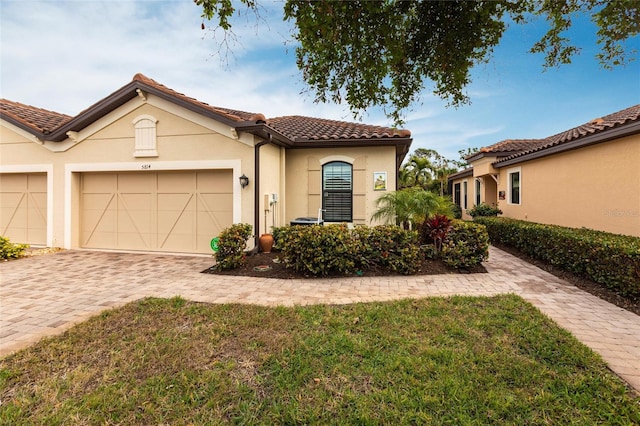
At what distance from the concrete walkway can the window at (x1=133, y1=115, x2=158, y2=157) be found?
3.32 meters

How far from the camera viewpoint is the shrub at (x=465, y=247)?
6906 millimetres

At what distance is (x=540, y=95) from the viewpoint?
9047mm

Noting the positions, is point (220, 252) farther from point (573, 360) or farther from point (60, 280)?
point (573, 360)

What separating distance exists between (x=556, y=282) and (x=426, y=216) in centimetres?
328

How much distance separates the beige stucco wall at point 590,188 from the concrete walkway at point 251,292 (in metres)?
2.60

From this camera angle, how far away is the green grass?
2398 millimetres

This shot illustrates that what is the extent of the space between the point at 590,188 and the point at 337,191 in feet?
23.7

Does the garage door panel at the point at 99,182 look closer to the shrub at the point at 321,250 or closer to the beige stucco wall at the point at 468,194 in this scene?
the shrub at the point at 321,250

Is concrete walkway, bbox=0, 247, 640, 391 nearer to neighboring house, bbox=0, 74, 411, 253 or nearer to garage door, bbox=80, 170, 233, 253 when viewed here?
garage door, bbox=80, 170, 233, 253

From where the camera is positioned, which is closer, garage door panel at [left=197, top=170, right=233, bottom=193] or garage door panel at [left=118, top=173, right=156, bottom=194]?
garage door panel at [left=197, top=170, right=233, bottom=193]

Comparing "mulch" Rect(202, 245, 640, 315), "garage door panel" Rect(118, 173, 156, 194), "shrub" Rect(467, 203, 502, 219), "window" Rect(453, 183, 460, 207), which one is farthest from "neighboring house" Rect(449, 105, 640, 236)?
"garage door panel" Rect(118, 173, 156, 194)

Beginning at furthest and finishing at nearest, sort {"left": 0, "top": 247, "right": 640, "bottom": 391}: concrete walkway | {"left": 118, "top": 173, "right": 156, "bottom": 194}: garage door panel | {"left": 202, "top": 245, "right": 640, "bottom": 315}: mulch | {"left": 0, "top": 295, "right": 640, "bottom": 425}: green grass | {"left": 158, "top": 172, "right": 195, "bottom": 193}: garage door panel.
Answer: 1. {"left": 118, "top": 173, "right": 156, "bottom": 194}: garage door panel
2. {"left": 158, "top": 172, "right": 195, "bottom": 193}: garage door panel
3. {"left": 202, "top": 245, "right": 640, "bottom": 315}: mulch
4. {"left": 0, "top": 247, "right": 640, "bottom": 391}: concrete walkway
5. {"left": 0, "top": 295, "right": 640, "bottom": 425}: green grass

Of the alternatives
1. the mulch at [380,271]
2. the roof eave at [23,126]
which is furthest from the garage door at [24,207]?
the mulch at [380,271]

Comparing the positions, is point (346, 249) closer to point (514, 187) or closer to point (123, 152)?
point (123, 152)
